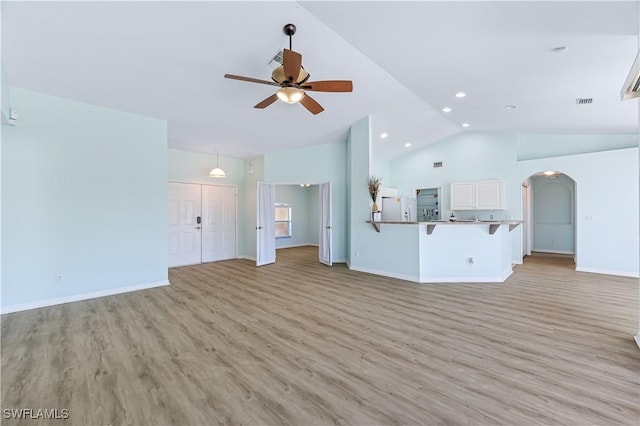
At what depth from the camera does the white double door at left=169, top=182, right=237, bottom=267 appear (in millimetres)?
6824

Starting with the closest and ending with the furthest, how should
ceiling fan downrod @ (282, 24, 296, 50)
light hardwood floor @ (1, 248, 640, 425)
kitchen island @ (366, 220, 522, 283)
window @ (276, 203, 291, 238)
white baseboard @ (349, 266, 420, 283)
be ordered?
1. light hardwood floor @ (1, 248, 640, 425)
2. ceiling fan downrod @ (282, 24, 296, 50)
3. kitchen island @ (366, 220, 522, 283)
4. white baseboard @ (349, 266, 420, 283)
5. window @ (276, 203, 291, 238)

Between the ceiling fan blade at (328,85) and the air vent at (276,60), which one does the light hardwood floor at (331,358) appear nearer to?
the ceiling fan blade at (328,85)

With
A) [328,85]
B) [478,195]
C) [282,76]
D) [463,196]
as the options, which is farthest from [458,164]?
[282,76]

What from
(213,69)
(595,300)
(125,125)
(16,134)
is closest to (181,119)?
(125,125)

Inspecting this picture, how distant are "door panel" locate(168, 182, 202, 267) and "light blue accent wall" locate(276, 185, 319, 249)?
3351mm

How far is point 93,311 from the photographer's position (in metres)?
3.76

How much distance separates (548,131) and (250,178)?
7.49 meters

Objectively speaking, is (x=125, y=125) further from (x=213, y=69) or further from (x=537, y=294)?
(x=537, y=294)

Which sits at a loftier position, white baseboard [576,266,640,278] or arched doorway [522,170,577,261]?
arched doorway [522,170,577,261]

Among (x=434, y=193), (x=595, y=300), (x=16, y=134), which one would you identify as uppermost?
(x=16, y=134)

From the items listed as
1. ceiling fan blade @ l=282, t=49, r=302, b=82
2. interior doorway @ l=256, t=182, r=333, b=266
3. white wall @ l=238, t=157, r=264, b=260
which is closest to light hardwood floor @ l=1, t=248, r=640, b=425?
ceiling fan blade @ l=282, t=49, r=302, b=82

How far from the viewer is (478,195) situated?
742cm

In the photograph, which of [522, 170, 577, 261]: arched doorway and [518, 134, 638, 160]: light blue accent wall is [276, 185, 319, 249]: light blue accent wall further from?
[522, 170, 577, 261]: arched doorway

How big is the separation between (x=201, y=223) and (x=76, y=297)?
3292 mm
